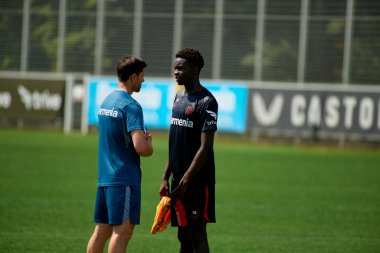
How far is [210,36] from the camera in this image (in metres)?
34.3

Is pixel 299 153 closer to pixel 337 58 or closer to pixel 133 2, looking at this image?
pixel 337 58

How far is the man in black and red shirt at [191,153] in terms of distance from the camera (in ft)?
23.7

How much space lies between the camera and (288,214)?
12.5 m

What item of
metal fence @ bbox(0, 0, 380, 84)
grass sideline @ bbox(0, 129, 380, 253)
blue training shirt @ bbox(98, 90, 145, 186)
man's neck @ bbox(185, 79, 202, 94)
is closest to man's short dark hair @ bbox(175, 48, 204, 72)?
man's neck @ bbox(185, 79, 202, 94)

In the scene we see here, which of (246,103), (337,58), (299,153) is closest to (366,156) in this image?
(299,153)

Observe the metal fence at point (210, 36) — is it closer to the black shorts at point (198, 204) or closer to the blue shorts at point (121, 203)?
the black shorts at point (198, 204)

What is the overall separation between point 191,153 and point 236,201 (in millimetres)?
6782

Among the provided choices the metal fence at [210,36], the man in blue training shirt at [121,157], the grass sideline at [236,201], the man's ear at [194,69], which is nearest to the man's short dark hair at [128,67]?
the man in blue training shirt at [121,157]

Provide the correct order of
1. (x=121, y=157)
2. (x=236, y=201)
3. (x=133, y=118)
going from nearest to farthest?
(x=133, y=118), (x=121, y=157), (x=236, y=201)

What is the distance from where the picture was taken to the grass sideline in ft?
32.2

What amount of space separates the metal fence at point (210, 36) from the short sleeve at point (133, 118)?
25997 millimetres

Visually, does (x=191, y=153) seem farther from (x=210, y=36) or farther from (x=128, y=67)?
(x=210, y=36)

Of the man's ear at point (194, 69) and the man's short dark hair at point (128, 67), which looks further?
the man's ear at point (194, 69)

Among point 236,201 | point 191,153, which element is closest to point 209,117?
point 191,153
